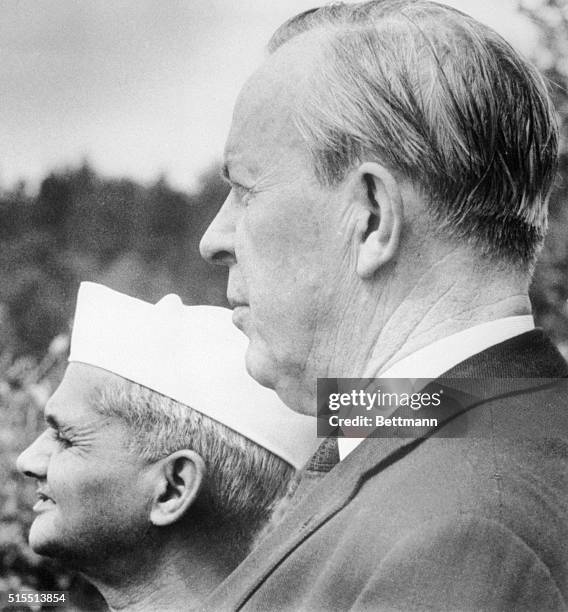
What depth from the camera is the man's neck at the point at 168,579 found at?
189 cm

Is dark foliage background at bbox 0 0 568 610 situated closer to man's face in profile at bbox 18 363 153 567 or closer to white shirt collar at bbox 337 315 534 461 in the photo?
man's face in profile at bbox 18 363 153 567

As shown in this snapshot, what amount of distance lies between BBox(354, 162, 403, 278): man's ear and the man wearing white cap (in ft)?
2.30

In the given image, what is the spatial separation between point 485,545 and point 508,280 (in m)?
0.40

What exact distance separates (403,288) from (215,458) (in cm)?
75

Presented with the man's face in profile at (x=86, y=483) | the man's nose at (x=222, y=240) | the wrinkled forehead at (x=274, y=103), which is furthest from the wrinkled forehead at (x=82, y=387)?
the wrinkled forehead at (x=274, y=103)

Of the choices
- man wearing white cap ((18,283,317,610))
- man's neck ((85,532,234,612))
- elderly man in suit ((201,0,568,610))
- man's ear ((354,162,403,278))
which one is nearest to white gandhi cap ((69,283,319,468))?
man wearing white cap ((18,283,317,610))

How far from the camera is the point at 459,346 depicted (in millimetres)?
1248

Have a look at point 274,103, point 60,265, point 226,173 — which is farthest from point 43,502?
point 274,103

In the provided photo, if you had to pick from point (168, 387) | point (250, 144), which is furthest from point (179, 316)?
point (250, 144)

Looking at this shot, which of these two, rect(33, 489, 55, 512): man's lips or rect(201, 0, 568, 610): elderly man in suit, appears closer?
rect(201, 0, 568, 610): elderly man in suit

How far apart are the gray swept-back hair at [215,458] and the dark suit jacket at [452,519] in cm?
58

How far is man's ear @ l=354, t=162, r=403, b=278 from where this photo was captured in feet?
4.28

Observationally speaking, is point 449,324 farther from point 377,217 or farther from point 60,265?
point 60,265

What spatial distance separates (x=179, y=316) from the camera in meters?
2.09
